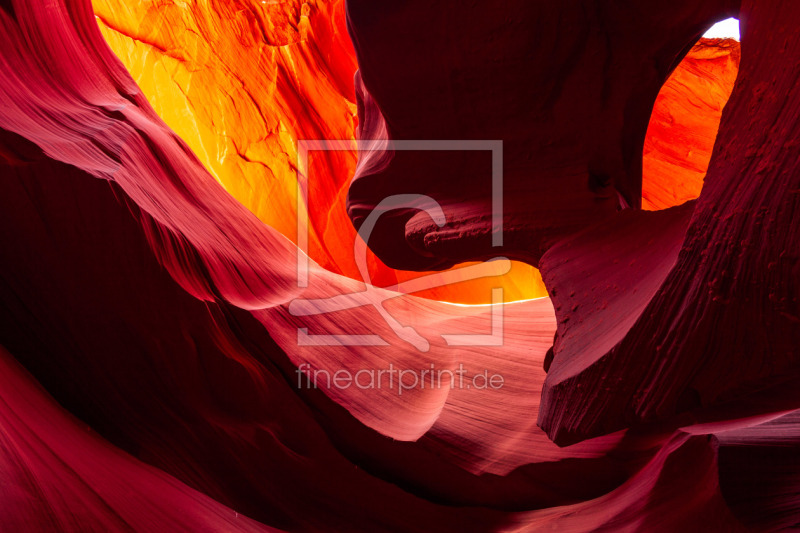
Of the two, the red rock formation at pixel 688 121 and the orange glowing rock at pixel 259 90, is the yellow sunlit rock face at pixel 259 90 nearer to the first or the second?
the orange glowing rock at pixel 259 90

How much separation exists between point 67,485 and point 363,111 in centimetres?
218

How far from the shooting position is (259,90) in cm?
713

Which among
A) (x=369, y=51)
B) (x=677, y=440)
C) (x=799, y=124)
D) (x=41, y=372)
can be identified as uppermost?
(x=369, y=51)

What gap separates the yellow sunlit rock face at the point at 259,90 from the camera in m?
6.89

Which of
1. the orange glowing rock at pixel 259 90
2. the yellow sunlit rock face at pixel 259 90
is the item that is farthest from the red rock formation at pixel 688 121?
the orange glowing rock at pixel 259 90

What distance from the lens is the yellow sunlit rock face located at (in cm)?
689

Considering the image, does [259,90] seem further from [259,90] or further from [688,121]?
[688,121]

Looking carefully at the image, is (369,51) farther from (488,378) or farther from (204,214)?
(488,378)

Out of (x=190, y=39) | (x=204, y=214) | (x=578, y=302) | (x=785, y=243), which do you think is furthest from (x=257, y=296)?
(x=190, y=39)

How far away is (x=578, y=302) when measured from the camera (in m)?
2.01

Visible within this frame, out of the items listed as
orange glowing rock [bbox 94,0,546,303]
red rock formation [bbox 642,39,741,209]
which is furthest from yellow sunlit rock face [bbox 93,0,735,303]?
red rock formation [bbox 642,39,741,209]

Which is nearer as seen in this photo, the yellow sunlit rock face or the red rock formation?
the red rock formation

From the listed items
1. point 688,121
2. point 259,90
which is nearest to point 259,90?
point 259,90

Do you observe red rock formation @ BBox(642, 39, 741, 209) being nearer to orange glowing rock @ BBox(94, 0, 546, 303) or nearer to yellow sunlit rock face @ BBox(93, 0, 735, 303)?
yellow sunlit rock face @ BBox(93, 0, 735, 303)
